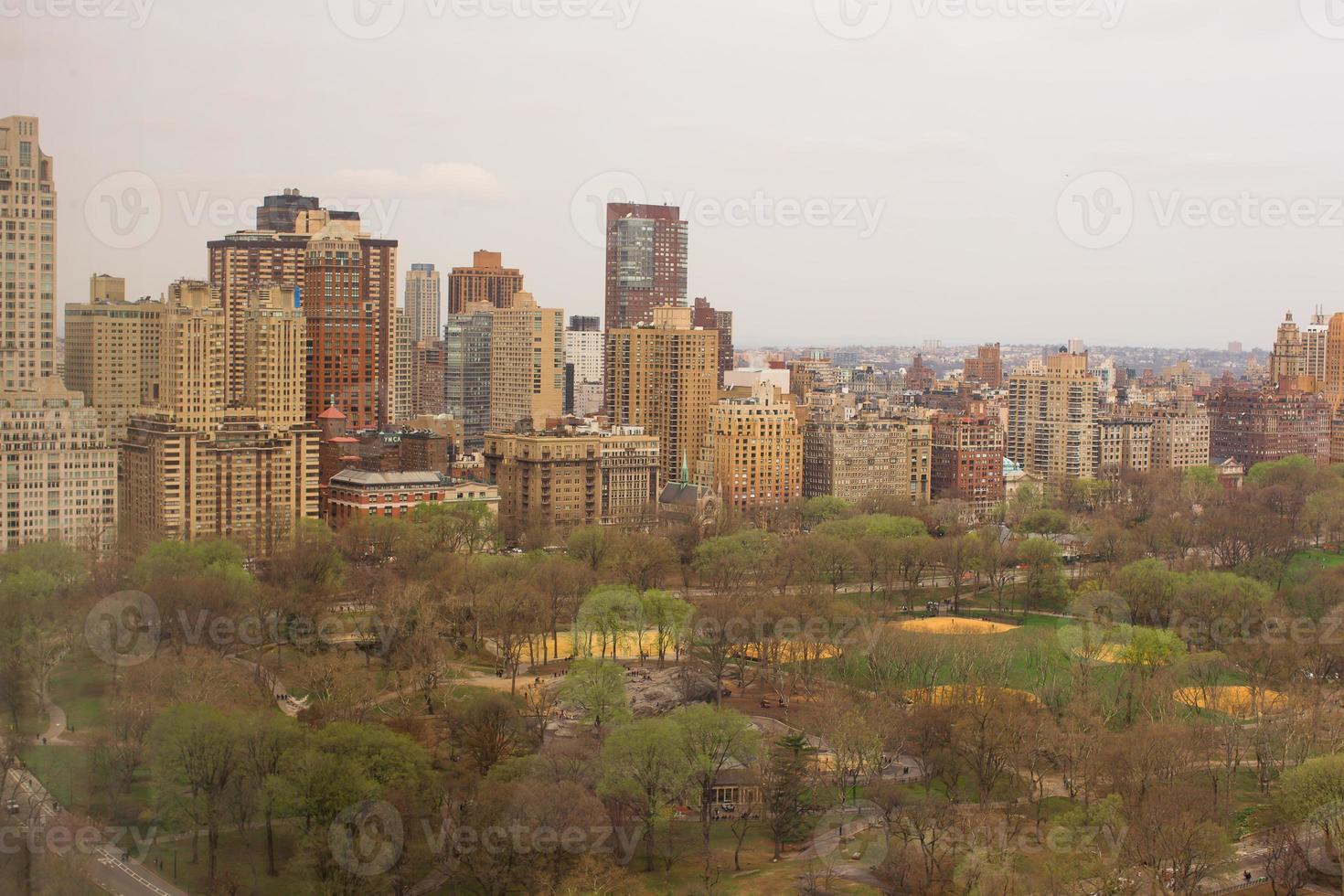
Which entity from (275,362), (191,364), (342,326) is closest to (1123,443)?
(342,326)

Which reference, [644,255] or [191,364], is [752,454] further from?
[644,255]

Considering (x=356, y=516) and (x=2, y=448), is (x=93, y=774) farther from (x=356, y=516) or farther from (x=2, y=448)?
(x=356, y=516)

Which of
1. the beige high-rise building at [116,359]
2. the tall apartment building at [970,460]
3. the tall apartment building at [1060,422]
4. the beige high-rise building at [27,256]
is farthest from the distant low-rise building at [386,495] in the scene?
the tall apartment building at [1060,422]

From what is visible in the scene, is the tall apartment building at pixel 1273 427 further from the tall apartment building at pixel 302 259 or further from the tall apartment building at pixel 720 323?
the tall apartment building at pixel 302 259

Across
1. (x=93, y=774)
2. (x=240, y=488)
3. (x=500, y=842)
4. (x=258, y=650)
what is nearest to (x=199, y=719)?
(x=93, y=774)

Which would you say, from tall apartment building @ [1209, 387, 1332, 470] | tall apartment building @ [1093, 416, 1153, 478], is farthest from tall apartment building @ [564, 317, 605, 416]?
tall apartment building @ [1209, 387, 1332, 470]
